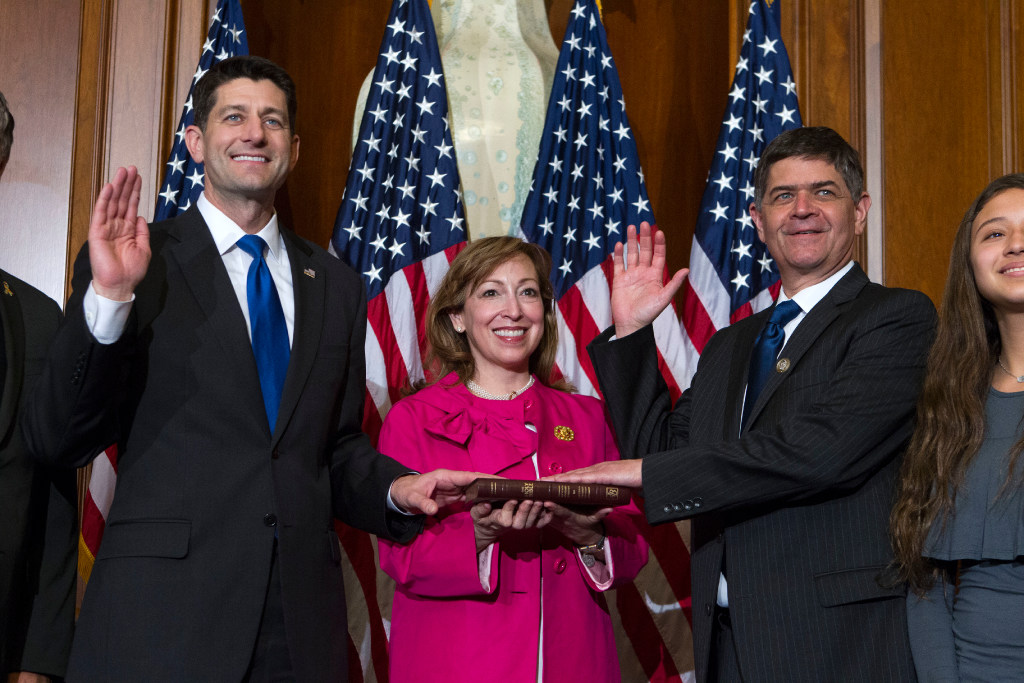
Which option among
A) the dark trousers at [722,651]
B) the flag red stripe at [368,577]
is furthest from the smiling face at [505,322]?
the flag red stripe at [368,577]

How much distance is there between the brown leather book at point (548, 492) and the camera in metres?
2.38

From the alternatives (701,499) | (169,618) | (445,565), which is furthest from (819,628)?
(169,618)

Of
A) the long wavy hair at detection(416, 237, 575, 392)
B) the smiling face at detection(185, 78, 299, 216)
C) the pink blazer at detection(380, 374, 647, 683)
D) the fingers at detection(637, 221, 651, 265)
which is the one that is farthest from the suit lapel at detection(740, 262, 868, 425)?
the smiling face at detection(185, 78, 299, 216)

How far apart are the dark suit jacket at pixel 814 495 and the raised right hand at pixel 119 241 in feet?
4.22

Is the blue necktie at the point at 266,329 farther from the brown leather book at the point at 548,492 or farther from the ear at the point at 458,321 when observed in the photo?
the ear at the point at 458,321

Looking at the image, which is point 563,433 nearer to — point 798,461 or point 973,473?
point 798,461

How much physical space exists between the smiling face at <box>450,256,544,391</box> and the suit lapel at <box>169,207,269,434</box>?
0.81 metres

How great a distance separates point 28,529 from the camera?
2.50 metres

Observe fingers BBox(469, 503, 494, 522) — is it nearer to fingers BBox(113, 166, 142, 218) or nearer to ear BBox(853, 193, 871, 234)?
fingers BBox(113, 166, 142, 218)

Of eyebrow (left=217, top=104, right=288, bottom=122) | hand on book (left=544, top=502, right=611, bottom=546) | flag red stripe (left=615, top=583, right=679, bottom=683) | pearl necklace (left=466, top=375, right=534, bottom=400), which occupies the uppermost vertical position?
eyebrow (left=217, top=104, right=288, bottom=122)

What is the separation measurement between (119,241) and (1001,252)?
2.02 metres

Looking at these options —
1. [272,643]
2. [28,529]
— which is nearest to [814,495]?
[272,643]

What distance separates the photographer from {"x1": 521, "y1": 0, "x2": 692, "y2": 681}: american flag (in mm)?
4305

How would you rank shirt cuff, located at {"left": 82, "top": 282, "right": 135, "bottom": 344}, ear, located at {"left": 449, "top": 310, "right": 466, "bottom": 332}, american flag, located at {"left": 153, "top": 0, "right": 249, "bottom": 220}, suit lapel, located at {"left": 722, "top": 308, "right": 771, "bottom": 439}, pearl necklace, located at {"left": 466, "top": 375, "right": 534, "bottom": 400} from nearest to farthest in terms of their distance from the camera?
shirt cuff, located at {"left": 82, "top": 282, "right": 135, "bottom": 344} → suit lapel, located at {"left": 722, "top": 308, "right": 771, "bottom": 439} → pearl necklace, located at {"left": 466, "top": 375, "right": 534, "bottom": 400} → ear, located at {"left": 449, "top": 310, "right": 466, "bottom": 332} → american flag, located at {"left": 153, "top": 0, "right": 249, "bottom": 220}
